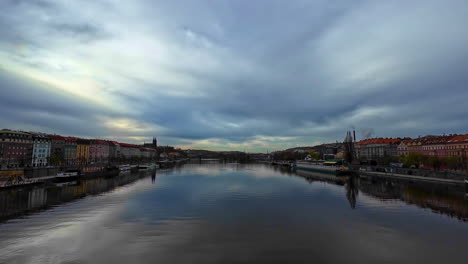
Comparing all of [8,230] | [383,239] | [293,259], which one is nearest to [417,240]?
[383,239]

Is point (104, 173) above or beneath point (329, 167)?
beneath

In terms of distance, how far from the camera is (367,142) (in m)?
123

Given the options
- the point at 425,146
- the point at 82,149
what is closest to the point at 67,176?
the point at 82,149

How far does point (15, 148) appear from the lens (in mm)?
68375

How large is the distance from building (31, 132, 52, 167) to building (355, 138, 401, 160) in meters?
134

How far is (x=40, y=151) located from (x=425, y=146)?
5377 inches

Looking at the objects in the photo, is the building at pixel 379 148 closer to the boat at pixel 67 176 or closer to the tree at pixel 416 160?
the tree at pixel 416 160

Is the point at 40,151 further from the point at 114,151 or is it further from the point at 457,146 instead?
the point at 457,146

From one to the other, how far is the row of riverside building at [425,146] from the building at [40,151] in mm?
122059

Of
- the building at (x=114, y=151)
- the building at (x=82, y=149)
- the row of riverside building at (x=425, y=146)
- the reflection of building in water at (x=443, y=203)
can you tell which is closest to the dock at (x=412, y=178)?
the reflection of building in water at (x=443, y=203)

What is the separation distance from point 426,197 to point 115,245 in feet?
117

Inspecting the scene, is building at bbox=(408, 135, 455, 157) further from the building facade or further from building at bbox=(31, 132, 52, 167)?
building at bbox=(31, 132, 52, 167)

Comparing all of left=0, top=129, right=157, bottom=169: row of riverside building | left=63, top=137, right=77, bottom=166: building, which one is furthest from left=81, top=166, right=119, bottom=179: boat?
left=63, top=137, right=77, bottom=166: building

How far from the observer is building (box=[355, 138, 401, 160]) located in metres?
109
